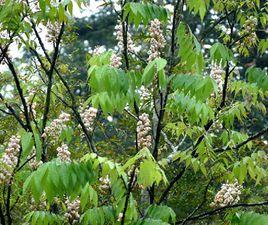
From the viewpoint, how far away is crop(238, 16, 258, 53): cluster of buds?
440 centimetres

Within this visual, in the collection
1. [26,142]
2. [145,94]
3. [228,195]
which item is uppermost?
[145,94]

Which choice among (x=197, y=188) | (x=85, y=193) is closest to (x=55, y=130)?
(x=85, y=193)

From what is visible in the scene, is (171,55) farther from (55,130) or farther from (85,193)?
(85,193)

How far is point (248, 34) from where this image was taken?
4.41 m

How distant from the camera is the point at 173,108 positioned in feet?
11.8

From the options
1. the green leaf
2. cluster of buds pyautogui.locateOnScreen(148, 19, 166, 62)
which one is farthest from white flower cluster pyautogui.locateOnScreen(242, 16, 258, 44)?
the green leaf

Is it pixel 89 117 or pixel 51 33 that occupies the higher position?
pixel 51 33

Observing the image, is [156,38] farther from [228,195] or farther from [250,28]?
[228,195]

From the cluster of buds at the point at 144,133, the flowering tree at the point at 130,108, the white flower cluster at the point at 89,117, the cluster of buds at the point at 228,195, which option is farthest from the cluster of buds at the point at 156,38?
the cluster of buds at the point at 228,195

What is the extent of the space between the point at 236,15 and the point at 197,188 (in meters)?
3.51

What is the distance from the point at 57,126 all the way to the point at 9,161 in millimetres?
383

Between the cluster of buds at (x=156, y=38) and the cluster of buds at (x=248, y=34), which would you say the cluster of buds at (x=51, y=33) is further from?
the cluster of buds at (x=248, y=34)

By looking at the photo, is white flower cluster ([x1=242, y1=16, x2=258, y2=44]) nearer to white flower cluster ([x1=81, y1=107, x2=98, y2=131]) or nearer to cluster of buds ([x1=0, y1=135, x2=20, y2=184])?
white flower cluster ([x1=81, y1=107, x2=98, y2=131])

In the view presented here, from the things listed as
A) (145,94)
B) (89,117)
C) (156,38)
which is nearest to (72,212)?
(89,117)
